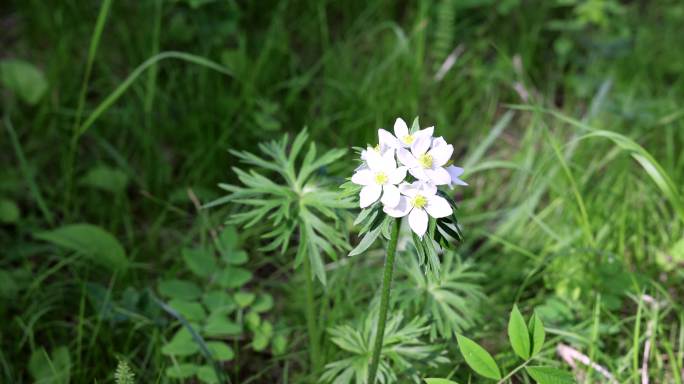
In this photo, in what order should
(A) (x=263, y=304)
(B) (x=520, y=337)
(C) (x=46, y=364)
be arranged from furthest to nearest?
(A) (x=263, y=304) → (C) (x=46, y=364) → (B) (x=520, y=337)

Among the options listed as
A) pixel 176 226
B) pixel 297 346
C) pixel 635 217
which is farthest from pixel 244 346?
pixel 635 217

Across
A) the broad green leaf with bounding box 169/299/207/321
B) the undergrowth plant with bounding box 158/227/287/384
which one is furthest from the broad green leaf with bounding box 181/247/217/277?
the broad green leaf with bounding box 169/299/207/321

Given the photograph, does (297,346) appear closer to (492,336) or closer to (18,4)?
(492,336)

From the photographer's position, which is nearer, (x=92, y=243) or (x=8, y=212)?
(x=92, y=243)

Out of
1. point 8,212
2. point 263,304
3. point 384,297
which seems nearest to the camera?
point 384,297

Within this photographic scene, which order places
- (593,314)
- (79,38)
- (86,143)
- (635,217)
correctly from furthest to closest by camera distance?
(79,38) → (86,143) → (635,217) → (593,314)

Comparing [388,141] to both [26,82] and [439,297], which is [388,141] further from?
[26,82]

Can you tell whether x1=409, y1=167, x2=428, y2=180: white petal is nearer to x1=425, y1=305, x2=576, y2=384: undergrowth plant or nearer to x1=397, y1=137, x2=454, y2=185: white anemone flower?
x1=397, y1=137, x2=454, y2=185: white anemone flower

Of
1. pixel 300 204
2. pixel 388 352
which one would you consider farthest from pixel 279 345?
pixel 300 204
